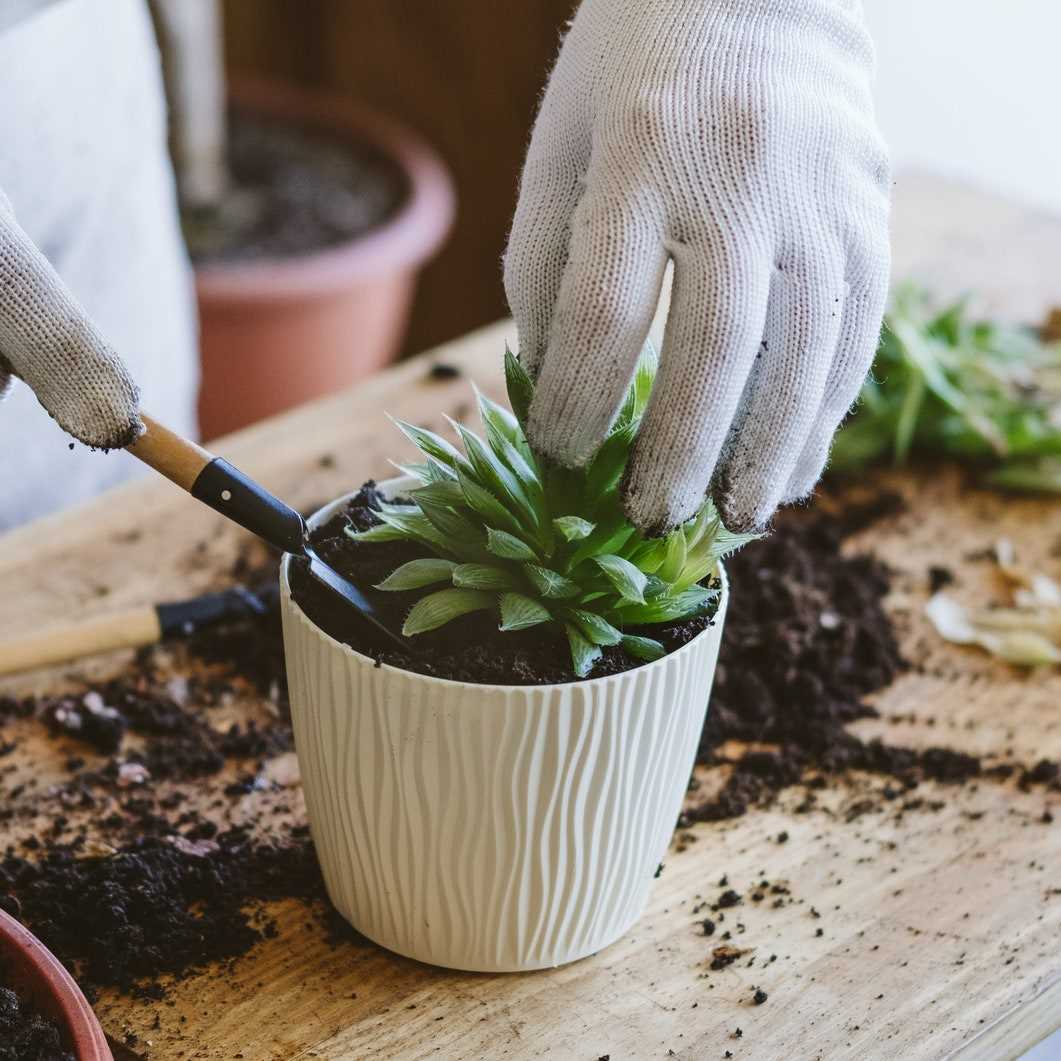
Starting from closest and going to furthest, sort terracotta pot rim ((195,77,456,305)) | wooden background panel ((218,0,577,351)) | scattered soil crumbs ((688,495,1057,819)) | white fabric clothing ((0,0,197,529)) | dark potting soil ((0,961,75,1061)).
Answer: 1. dark potting soil ((0,961,75,1061))
2. scattered soil crumbs ((688,495,1057,819))
3. white fabric clothing ((0,0,197,529))
4. terracotta pot rim ((195,77,456,305))
5. wooden background panel ((218,0,577,351))

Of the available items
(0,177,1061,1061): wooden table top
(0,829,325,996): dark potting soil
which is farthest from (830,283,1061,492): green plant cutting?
(0,829,325,996): dark potting soil

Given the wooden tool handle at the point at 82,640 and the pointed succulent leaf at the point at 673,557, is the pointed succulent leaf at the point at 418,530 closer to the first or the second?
the pointed succulent leaf at the point at 673,557

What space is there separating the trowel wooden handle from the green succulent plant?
0.20 feet

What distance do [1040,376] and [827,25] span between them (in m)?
0.69

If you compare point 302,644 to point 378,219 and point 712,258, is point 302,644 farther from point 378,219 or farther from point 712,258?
point 378,219

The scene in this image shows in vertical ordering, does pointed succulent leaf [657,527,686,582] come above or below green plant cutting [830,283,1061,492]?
above

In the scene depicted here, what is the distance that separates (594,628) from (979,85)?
225 centimetres

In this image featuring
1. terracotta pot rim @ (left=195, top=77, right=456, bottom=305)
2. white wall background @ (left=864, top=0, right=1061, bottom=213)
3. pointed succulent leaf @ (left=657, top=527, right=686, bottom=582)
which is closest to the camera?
pointed succulent leaf @ (left=657, top=527, right=686, bottom=582)

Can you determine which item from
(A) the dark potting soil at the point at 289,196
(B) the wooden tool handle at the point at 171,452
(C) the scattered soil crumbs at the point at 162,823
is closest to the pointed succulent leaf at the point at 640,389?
(B) the wooden tool handle at the point at 171,452

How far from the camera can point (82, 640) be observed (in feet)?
3.20

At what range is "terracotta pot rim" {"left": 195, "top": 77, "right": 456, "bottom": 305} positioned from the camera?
1848 mm

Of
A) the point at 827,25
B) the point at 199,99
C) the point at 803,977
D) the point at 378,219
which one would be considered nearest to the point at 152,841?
the point at 803,977

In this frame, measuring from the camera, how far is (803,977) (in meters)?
0.77

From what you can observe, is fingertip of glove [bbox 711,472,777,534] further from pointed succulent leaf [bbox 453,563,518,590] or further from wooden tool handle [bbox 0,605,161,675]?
wooden tool handle [bbox 0,605,161,675]
